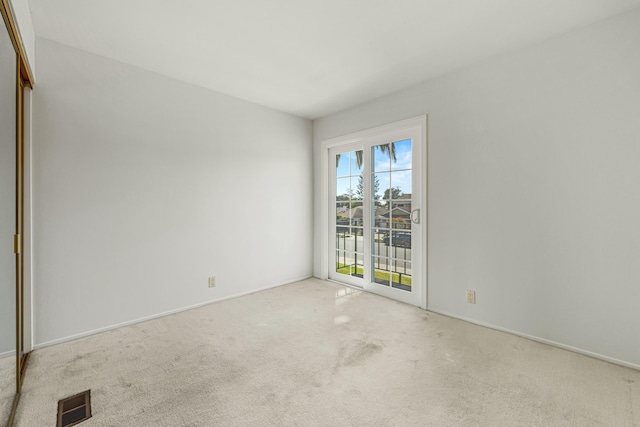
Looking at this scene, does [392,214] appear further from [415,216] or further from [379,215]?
[415,216]

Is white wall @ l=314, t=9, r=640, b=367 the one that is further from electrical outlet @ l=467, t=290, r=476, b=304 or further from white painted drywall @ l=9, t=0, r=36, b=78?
white painted drywall @ l=9, t=0, r=36, b=78

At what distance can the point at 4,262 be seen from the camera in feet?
4.76

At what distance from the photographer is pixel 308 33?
218 cm

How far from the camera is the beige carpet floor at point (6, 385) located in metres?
1.43

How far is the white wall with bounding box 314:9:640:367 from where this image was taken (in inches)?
78.4

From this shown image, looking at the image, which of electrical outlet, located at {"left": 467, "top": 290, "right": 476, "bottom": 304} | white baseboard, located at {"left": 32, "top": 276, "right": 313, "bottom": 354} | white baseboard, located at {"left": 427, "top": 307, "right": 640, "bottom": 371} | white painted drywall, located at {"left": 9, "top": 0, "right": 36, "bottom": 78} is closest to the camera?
white painted drywall, located at {"left": 9, "top": 0, "right": 36, "bottom": 78}

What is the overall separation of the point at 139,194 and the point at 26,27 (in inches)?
54.1

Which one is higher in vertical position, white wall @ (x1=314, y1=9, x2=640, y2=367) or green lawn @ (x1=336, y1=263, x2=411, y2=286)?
white wall @ (x1=314, y1=9, x2=640, y2=367)

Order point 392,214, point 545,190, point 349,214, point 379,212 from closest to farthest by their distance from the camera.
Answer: point 545,190 < point 392,214 < point 379,212 < point 349,214

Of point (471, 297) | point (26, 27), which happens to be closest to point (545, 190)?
point (471, 297)

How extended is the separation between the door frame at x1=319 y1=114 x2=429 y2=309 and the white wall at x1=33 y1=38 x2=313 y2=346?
2.27 feet

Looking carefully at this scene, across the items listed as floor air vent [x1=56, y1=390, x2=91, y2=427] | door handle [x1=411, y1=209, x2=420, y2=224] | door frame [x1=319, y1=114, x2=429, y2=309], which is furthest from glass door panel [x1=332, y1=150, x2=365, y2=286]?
floor air vent [x1=56, y1=390, x2=91, y2=427]

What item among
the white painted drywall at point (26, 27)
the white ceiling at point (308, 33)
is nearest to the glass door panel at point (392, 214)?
the white ceiling at point (308, 33)

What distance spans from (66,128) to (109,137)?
11.5 inches
